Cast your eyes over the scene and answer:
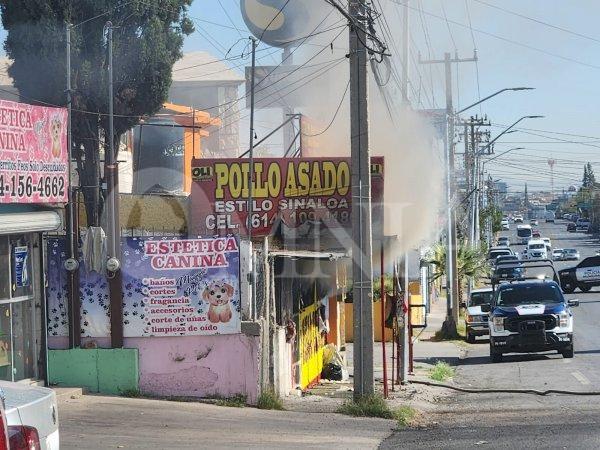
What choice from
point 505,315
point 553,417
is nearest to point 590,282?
point 505,315

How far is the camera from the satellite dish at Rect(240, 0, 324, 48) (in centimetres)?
4466

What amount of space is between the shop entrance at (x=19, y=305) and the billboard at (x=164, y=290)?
16.3 inches

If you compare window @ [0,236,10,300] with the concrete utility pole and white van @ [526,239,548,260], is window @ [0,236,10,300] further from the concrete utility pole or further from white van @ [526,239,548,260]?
white van @ [526,239,548,260]

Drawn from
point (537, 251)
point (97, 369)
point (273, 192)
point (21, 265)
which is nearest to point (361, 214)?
point (97, 369)

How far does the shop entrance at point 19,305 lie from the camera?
1477 centimetres

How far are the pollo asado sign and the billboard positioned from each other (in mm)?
7252

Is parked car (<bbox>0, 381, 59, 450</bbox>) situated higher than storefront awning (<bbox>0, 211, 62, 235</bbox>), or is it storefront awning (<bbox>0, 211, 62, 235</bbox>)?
storefront awning (<bbox>0, 211, 62, 235</bbox>)

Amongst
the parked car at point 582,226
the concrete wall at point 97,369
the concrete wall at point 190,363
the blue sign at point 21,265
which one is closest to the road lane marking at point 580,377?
the concrete wall at point 190,363

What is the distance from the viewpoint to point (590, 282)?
52062 millimetres

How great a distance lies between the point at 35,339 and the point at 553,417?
7430 mm

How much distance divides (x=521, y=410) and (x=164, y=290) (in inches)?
224

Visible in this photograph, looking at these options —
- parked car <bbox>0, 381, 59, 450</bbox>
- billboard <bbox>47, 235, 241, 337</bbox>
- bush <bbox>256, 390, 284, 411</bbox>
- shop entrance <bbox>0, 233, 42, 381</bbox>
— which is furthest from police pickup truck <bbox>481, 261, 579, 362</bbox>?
parked car <bbox>0, 381, 59, 450</bbox>

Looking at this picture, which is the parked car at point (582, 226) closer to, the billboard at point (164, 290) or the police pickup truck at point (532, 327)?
the police pickup truck at point (532, 327)

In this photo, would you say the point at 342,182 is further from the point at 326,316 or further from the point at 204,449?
the point at 204,449
